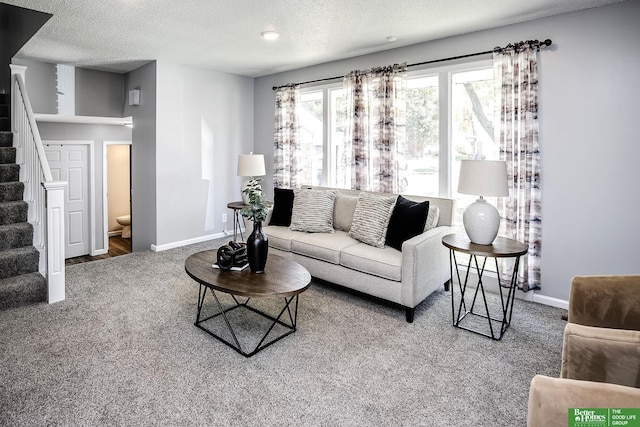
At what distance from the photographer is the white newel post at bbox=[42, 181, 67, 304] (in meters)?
3.30

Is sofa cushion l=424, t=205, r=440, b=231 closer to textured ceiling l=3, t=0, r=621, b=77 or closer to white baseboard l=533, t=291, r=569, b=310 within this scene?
white baseboard l=533, t=291, r=569, b=310

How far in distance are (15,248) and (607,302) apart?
467 cm

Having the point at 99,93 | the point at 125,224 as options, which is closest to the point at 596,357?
the point at 99,93

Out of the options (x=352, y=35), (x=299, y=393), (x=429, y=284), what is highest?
(x=352, y=35)

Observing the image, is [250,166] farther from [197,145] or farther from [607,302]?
[607,302]

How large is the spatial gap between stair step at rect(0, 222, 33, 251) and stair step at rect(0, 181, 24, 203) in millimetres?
397

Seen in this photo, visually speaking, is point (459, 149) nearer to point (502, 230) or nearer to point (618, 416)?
point (502, 230)

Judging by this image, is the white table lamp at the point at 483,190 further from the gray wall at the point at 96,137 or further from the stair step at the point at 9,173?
the gray wall at the point at 96,137

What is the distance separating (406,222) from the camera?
3.41m

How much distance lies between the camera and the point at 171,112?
516 centimetres

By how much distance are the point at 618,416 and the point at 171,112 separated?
5353 millimetres

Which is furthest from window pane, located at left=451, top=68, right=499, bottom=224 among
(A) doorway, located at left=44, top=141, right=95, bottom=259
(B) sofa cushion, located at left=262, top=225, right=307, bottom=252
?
(A) doorway, located at left=44, top=141, right=95, bottom=259

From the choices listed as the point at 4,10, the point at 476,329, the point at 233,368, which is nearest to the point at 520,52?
the point at 476,329

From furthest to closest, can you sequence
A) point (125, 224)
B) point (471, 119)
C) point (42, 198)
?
point (125, 224), point (471, 119), point (42, 198)
